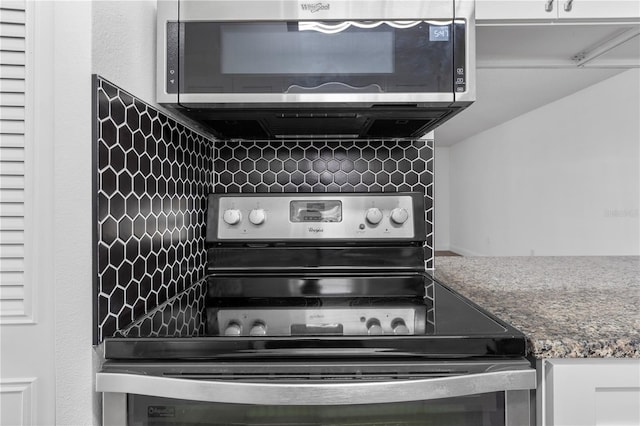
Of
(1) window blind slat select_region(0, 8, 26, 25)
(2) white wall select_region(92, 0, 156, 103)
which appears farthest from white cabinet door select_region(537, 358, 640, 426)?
(1) window blind slat select_region(0, 8, 26, 25)

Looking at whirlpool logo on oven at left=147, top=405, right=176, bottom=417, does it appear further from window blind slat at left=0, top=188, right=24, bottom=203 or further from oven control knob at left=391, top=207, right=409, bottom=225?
oven control knob at left=391, top=207, right=409, bottom=225

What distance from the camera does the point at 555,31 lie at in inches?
45.8

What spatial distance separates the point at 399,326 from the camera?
0.83m

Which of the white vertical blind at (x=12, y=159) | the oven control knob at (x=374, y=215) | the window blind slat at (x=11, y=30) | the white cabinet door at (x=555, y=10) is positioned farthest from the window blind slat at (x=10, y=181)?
the white cabinet door at (x=555, y=10)

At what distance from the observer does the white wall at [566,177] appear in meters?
4.44

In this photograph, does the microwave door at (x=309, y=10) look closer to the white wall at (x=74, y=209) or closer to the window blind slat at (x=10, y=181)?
the white wall at (x=74, y=209)

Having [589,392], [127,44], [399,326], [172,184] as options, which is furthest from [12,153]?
[589,392]

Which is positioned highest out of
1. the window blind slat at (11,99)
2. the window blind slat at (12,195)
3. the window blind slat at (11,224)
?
the window blind slat at (11,99)

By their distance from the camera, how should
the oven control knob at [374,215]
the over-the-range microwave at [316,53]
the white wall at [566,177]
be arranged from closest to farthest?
the over-the-range microwave at [316,53] → the oven control knob at [374,215] → the white wall at [566,177]

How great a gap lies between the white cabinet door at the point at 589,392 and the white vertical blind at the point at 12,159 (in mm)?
904

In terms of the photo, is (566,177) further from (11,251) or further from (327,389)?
(11,251)

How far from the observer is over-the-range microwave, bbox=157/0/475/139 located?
3.39 feet

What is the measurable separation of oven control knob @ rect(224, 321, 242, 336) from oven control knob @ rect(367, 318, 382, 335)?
0.25 meters

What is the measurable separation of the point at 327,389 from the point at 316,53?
2.53ft
